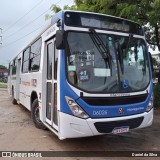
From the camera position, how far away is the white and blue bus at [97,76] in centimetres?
610

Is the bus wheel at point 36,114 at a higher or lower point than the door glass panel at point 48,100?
lower

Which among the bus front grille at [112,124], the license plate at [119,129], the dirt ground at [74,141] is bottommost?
the dirt ground at [74,141]

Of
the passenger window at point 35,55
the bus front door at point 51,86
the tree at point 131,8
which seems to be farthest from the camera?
the tree at point 131,8

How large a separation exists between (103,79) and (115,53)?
72 cm

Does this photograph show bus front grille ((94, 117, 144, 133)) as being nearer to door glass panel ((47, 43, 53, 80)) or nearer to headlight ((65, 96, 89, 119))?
headlight ((65, 96, 89, 119))

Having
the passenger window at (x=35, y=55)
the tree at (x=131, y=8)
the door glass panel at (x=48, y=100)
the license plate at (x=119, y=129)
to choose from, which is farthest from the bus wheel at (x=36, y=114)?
the tree at (x=131, y=8)

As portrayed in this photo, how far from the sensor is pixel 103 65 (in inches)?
255

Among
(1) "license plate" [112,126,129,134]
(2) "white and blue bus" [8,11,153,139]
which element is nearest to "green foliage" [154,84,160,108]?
(2) "white and blue bus" [8,11,153,139]

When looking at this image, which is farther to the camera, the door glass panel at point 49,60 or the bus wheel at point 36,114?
the bus wheel at point 36,114

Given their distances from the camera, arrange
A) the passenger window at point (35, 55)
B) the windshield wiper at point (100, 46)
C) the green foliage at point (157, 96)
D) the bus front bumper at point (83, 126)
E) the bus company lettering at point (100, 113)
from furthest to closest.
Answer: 1. the green foliage at point (157, 96)
2. the passenger window at point (35, 55)
3. the windshield wiper at point (100, 46)
4. the bus company lettering at point (100, 113)
5. the bus front bumper at point (83, 126)

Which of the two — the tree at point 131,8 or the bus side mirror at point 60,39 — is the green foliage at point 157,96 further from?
the bus side mirror at point 60,39

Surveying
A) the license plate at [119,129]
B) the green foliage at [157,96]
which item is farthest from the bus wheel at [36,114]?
the green foliage at [157,96]

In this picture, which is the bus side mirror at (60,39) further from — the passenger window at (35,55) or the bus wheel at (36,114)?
the bus wheel at (36,114)

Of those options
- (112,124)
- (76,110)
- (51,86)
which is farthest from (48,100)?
(112,124)
